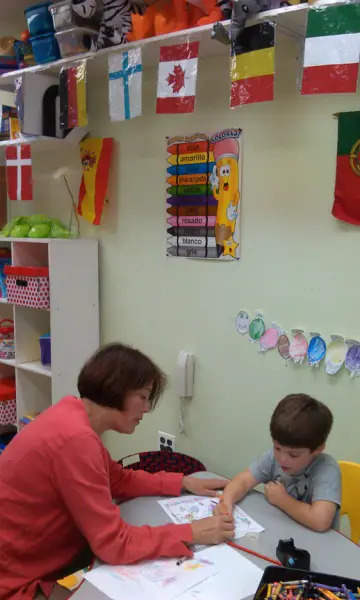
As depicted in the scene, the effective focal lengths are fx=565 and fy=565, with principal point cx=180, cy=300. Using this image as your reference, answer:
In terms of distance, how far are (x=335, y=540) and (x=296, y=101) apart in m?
1.53

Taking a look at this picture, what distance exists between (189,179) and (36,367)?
124cm

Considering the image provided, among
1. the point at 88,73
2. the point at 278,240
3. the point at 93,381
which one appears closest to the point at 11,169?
the point at 88,73

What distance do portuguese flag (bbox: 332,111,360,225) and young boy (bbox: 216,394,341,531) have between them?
74 centimetres

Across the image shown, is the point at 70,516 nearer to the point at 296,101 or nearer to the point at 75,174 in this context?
the point at 296,101

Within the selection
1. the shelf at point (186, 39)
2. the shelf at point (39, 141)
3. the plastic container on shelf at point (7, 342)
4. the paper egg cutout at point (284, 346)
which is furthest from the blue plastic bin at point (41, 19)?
the paper egg cutout at point (284, 346)

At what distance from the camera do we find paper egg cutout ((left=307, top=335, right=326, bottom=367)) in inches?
84.2

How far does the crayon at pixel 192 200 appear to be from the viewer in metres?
2.43

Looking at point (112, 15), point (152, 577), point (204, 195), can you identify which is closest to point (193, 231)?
point (204, 195)

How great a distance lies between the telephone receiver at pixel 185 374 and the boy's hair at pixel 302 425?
99 cm

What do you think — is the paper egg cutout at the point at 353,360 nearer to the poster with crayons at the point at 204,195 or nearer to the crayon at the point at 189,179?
the poster with crayons at the point at 204,195

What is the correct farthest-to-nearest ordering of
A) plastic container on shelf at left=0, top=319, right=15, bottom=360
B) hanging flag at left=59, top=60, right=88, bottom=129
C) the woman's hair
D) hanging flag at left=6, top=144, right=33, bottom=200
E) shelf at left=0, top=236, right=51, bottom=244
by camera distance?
plastic container on shelf at left=0, top=319, right=15, bottom=360, hanging flag at left=6, top=144, right=33, bottom=200, shelf at left=0, top=236, right=51, bottom=244, hanging flag at left=59, top=60, right=88, bottom=129, the woman's hair

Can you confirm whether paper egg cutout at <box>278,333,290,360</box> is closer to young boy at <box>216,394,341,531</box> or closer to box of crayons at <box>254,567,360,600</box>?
young boy at <box>216,394,341,531</box>

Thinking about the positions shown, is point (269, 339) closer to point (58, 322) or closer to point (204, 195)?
point (204, 195)

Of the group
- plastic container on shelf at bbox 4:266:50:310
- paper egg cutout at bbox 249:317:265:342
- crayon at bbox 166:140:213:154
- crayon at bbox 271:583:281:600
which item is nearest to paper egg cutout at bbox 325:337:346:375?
paper egg cutout at bbox 249:317:265:342
